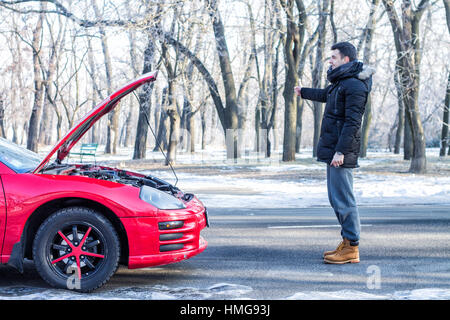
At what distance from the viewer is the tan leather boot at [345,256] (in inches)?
207

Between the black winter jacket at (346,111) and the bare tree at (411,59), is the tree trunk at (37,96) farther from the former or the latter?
the black winter jacket at (346,111)

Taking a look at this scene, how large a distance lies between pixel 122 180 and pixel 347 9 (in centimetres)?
2265

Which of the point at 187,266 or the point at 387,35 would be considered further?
the point at 387,35

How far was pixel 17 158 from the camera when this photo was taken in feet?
15.4

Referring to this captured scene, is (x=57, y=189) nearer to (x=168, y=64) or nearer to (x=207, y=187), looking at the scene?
(x=207, y=187)

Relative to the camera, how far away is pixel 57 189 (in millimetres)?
4203

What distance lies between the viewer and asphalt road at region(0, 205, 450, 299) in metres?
4.30

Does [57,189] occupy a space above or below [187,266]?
above

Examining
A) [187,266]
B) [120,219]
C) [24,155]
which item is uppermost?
[24,155]

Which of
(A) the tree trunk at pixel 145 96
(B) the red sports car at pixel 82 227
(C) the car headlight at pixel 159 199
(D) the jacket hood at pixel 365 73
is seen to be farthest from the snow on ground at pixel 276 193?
(A) the tree trunk at pixel 145 96

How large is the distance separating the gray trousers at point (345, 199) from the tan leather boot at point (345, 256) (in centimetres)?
7

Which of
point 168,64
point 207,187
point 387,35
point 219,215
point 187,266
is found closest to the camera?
point 187,266

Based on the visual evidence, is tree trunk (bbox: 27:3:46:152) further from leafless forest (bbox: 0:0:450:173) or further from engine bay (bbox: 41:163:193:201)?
engine bay (bbox: 41:163:193:201)
